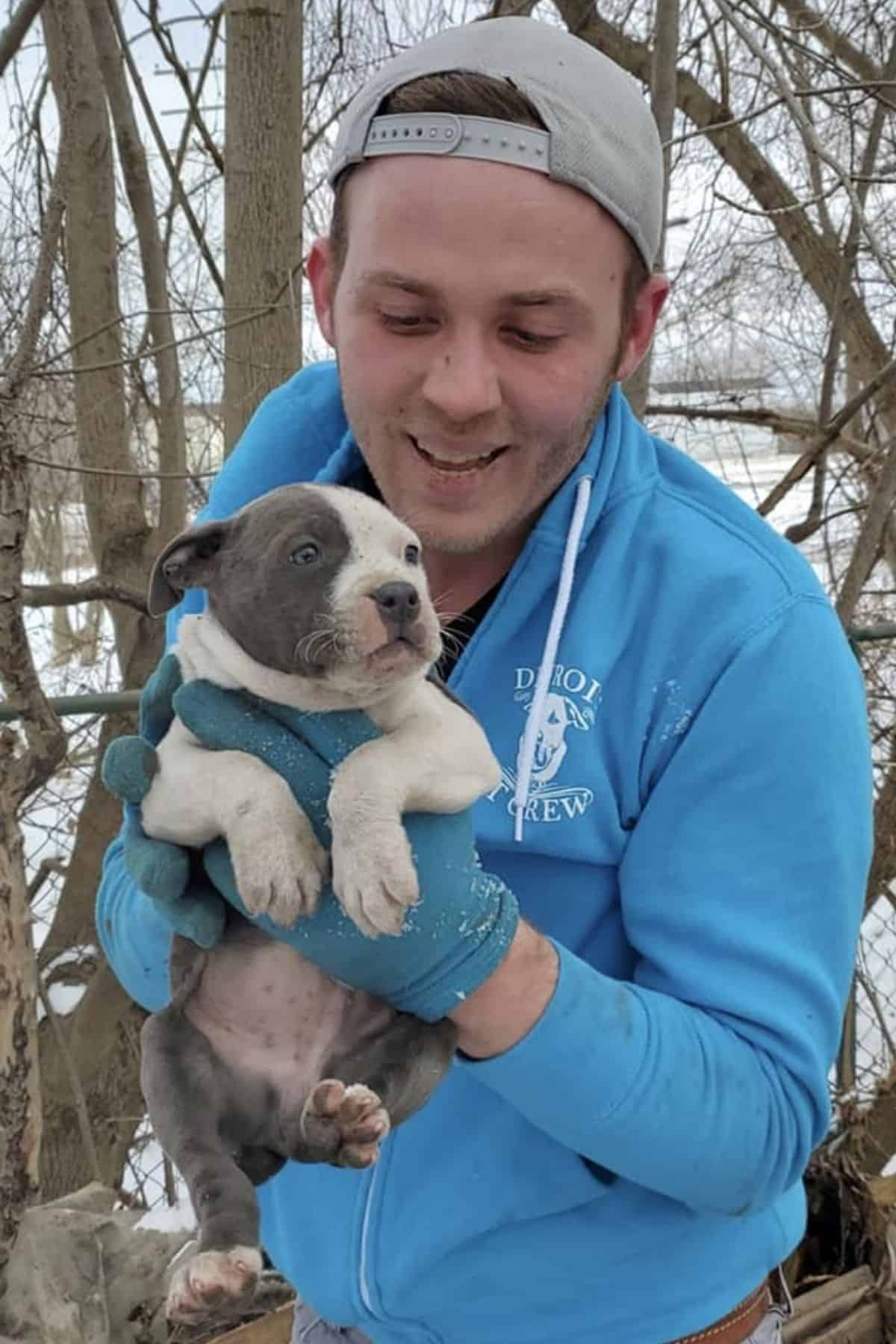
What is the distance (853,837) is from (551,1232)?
0.64 meters

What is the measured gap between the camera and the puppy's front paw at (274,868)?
1.44 m

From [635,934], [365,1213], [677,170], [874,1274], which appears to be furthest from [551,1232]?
[677,170]

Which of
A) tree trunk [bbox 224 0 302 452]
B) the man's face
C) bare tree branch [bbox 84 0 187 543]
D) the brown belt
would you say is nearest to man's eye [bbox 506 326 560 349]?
the man's face

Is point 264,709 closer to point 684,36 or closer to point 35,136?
point 35,136

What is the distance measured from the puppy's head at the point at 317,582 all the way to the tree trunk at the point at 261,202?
1889 millimetres

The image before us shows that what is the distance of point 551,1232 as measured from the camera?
1.63 m

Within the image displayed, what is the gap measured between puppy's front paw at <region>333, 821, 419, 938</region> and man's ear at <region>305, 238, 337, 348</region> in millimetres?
726

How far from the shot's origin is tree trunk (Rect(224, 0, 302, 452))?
3.62m

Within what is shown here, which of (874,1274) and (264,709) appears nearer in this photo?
(264,709)

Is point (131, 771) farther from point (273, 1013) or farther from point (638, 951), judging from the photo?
point (638, 951)

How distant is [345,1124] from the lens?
1.39 meters

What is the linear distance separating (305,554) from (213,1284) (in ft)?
2.76

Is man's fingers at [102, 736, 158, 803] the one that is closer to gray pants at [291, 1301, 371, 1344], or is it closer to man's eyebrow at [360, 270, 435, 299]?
man's eyebrow at [360, 270, 435, 299]

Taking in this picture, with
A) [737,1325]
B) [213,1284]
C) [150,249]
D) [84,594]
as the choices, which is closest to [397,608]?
[213,1284]
